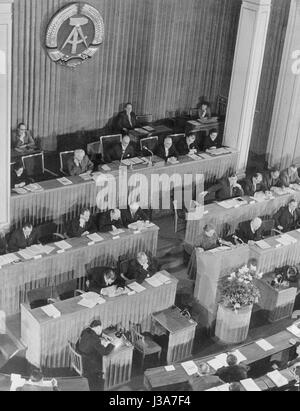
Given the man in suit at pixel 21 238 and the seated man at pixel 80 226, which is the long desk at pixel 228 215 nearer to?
the seated man at pixel 80 226

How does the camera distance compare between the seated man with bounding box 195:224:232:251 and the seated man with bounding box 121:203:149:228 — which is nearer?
the seated man with bounding box 195:224:232:251

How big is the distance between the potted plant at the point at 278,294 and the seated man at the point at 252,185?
2.16 m

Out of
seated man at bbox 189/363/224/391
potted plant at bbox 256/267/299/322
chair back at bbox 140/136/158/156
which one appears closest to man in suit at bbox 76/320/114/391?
seated man at bbox 189/363/224/391

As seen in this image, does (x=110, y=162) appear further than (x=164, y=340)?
Yes

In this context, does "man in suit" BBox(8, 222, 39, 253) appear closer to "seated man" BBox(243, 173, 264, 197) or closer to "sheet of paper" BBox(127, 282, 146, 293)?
"sheet of paper" BBox(127, 282, 146, 293)

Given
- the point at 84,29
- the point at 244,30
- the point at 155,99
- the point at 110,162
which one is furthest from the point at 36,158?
the point at 244,30

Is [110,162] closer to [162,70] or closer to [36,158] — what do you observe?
[36,158]

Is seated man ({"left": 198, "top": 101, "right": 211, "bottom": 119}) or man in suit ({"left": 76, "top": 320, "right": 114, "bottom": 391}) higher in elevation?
seated man ({"left": 198, "top": 101, "right": 211, "bottom": 119})

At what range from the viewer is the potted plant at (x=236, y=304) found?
11.2 meters

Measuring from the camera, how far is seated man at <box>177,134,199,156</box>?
14891 millimetres

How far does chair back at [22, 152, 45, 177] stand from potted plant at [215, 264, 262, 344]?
160 inches
